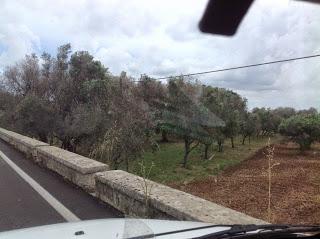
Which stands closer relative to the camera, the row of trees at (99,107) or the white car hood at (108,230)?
the white car hood at (108,230)

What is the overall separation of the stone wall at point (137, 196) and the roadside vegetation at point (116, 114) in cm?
841

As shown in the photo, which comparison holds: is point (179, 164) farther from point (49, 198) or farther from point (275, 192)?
point (49, 198)

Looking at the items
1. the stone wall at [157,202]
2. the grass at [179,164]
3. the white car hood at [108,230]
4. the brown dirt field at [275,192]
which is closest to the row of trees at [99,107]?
the grass at [179,164]

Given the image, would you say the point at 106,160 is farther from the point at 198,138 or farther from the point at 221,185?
the point at 198,138

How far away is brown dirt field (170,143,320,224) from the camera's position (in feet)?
52.4

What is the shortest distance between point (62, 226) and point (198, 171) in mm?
29948

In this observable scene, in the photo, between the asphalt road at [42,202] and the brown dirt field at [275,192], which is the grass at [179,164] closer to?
the brown dirt field at [275,192]

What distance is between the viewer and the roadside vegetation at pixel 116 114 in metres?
24.9

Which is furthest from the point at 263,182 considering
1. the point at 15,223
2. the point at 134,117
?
the point at 15,223

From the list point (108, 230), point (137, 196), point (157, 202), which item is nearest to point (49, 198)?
point (137, 196)

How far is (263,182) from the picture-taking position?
2484 centimetres

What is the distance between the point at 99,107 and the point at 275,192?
11.0m

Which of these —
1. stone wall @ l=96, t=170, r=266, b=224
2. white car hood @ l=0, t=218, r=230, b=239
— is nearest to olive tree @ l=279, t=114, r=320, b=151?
stone wall @ l=96, t=170, r=266, b=224

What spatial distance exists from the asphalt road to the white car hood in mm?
3659
